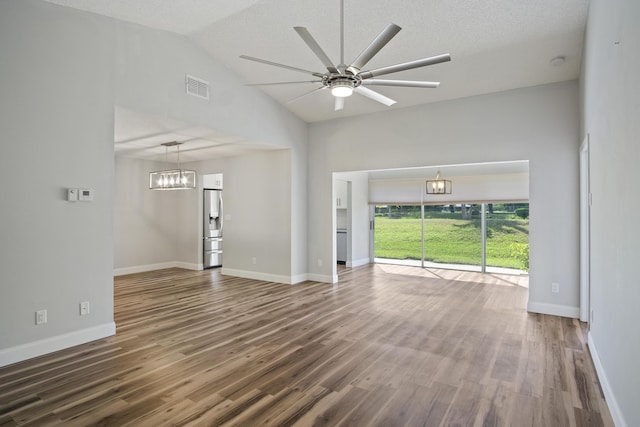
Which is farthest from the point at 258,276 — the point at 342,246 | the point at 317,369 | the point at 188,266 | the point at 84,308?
the point at 317,369

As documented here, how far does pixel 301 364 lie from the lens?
3211mm

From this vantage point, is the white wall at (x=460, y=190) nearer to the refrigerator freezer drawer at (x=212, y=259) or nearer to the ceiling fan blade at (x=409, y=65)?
the refrigerator freezer drawer at (x=212, y=259)

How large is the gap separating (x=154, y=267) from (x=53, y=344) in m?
4.96

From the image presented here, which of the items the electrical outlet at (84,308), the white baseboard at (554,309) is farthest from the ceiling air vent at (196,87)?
the white baseboard at (554,309)

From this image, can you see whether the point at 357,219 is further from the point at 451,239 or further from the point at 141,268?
the point at 141,268

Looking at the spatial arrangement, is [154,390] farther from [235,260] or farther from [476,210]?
[476,210]

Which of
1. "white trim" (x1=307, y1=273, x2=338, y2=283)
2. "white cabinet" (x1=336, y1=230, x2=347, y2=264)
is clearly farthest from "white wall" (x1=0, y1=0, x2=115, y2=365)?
"white cabinet" (x1=336, y1=230, x2=347, y2=264)

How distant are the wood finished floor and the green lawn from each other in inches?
114

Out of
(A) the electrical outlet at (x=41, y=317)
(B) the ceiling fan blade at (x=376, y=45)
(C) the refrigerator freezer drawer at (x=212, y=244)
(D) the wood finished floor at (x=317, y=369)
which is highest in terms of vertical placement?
(B) the ceiling fan blade at (x=376, y=45)

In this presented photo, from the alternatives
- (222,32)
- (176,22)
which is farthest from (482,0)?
(176,22)

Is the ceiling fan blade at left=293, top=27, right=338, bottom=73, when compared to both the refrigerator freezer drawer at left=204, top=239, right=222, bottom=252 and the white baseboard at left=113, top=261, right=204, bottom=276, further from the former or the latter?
the white baseboard at left=113, top=261, right=204, bottom=276

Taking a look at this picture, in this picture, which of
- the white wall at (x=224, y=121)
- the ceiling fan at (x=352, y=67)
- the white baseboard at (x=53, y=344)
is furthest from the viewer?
the white wall at (x=224, y=121)

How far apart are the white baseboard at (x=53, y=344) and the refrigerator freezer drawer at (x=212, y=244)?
4.43m

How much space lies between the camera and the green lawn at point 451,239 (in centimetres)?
792
